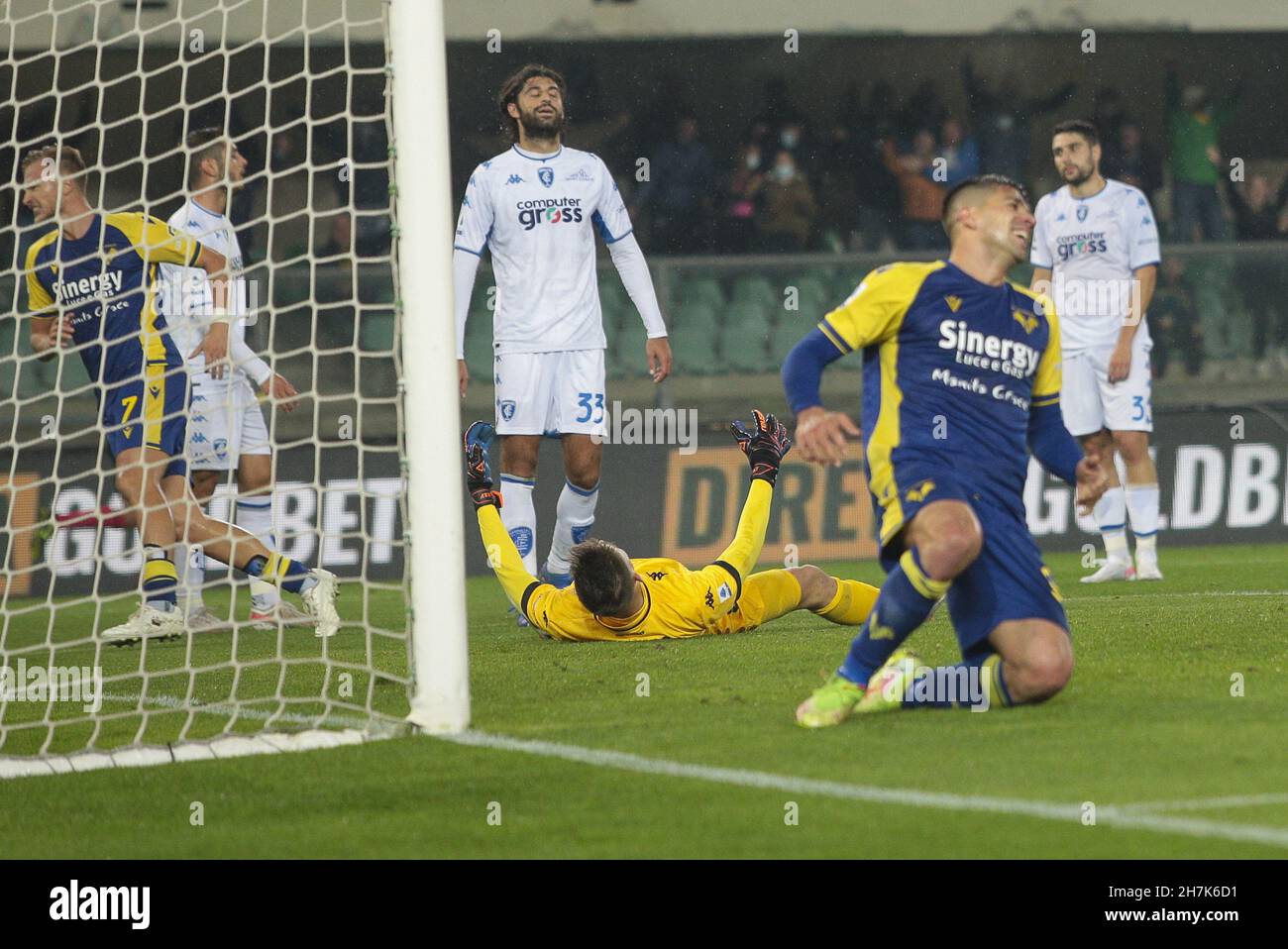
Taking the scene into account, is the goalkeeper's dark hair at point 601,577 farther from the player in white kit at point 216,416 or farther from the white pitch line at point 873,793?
the player in white kit at point 216,416

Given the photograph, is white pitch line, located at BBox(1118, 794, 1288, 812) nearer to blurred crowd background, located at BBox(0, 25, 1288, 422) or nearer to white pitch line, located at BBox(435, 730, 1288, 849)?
white pitch line, located at BBox(435, 730, 1288, 849)

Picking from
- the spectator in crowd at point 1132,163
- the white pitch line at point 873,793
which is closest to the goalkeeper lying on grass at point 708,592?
the white pitch line at point 873,793

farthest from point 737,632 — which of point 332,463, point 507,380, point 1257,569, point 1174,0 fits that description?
point 1174,0

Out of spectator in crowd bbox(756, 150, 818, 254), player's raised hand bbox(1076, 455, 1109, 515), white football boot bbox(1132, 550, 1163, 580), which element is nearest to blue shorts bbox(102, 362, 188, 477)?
player's raised hand bbox(1076, 455, 1109, 515)

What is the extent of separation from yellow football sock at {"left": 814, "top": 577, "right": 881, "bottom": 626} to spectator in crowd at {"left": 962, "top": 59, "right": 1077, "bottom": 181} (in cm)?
1053

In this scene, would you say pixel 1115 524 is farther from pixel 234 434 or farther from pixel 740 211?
pixel 740 211

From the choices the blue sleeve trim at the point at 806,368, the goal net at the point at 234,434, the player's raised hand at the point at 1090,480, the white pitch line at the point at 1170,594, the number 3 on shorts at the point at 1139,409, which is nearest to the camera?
the blue sleeve trim at the point at 806,368

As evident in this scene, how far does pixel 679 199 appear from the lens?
1656 centimetres

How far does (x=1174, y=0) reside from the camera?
18.9 meters

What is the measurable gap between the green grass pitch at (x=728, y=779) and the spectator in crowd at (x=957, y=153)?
35.1 ft

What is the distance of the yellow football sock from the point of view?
305 inches

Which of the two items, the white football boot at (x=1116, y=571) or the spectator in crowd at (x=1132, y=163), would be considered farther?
the spectator in crowd at (x=1132, y=163)

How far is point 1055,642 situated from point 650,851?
1905mm

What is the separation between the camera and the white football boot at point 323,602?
7.96 m
